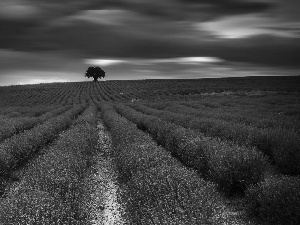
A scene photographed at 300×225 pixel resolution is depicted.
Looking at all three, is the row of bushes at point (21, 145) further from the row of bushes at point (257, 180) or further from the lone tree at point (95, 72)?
the lone tree at point (95, 72)

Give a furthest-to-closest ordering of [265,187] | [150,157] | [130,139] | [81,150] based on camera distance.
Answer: [130,139] < [81,150] < [150,157] < [265,187]

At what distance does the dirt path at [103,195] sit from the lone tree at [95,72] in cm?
8993

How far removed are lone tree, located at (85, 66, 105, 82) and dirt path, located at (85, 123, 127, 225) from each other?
89.9 m

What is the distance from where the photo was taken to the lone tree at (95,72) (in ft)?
317

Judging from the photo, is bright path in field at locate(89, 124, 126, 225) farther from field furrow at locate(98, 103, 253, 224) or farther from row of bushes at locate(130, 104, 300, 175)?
row of bushes at locate(130, 104, 300, 175)

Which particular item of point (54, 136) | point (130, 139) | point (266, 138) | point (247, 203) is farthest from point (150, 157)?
point (54, 136)

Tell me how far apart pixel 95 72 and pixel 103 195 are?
3684 inches

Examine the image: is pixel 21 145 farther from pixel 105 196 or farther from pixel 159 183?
pixel 159 183

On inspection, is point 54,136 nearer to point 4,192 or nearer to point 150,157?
point 4,192

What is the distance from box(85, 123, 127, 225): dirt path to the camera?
4.70 meters

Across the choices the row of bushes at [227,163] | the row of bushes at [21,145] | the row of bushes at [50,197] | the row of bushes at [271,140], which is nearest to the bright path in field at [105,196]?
the row of bushes at [50,197]

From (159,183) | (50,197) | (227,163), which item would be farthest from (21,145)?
(227,163)

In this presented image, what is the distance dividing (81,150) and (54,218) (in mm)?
4507

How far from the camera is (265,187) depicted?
14.6 ft
